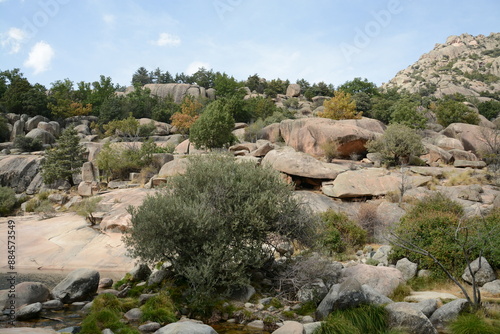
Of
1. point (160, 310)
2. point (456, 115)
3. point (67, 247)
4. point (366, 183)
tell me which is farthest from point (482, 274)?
point (456, 115)

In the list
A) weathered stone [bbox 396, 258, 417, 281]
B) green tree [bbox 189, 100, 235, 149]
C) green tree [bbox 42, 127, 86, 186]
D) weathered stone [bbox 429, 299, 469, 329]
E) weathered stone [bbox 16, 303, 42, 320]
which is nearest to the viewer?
weathered stone [bbox 429, 299, 469, 329]

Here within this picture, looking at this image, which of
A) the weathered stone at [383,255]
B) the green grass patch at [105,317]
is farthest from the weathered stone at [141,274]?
the weathered stone at [383,255]

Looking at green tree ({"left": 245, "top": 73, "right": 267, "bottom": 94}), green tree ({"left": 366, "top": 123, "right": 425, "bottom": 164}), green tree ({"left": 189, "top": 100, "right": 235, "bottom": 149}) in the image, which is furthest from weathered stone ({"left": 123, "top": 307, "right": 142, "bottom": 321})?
green tree ({"left": 245, "top": 73, "right": 267, "bottom": 94})

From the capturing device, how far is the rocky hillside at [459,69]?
269 ft

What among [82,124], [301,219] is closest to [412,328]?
[301,219]

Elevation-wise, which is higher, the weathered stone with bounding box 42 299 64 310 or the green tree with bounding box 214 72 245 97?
the green tree with bounding box 214 72 245 97

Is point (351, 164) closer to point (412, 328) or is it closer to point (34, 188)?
point (412, 328)

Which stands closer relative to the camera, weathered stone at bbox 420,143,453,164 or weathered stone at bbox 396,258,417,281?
weathered stone at bbox 396,258,417,281

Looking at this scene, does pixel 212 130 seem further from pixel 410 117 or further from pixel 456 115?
pixel 456 115

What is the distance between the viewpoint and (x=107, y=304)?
361 inches

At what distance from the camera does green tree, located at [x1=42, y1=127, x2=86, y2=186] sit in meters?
31.1

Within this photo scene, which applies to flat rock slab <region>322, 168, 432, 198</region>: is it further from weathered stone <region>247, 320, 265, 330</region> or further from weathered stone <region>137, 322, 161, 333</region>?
weathered stone <region>137, 322, 161, 333</region>

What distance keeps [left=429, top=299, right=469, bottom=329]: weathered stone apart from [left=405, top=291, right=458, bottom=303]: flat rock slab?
95 cm

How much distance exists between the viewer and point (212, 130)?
3731cm
